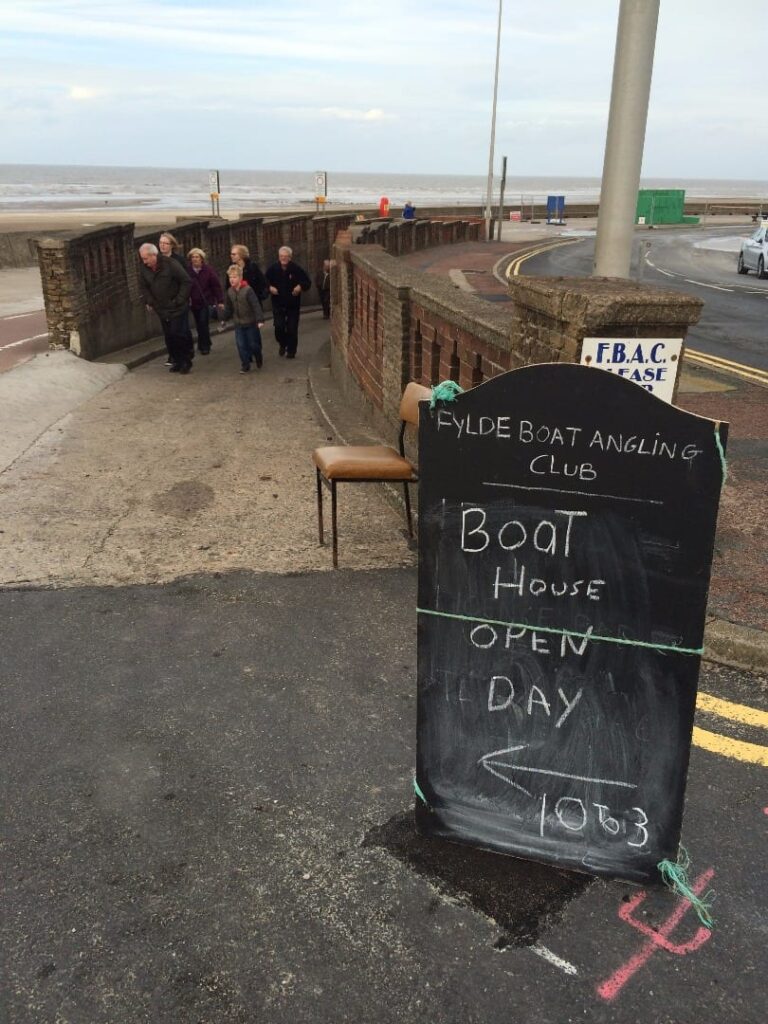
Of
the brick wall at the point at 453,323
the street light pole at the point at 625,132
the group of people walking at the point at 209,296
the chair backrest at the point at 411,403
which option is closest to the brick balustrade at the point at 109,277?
the brick wall at the point at 453,323

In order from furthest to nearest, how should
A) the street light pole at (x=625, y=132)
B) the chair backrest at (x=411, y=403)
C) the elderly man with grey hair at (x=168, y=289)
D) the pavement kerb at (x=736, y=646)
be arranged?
the elderly man with grey hair at (x=168, y=289), the chair backrest at (x=411, y=403), the street light pole at (x=625, y=132), the pavement kerb at (x=736, y=646)

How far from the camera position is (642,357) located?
3.75 m

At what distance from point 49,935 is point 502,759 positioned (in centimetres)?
165

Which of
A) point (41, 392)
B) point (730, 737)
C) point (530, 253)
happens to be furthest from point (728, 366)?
point (530, 253)

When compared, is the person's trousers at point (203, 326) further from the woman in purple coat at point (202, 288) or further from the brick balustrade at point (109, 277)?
the brick balustrade at point (109, 277)

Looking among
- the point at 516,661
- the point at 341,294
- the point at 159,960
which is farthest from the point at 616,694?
the point at 341,294

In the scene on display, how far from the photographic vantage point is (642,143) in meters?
5.81

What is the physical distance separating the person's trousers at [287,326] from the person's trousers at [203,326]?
3.78ft

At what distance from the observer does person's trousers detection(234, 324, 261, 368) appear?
12305 millimetres

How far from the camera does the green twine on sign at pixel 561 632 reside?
8.70 feet

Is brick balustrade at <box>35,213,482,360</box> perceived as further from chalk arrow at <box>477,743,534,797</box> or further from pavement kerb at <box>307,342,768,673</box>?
chalk arrow at <box>477,743,534,797</box>

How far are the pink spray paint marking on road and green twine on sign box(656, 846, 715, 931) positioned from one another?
23 millimetres

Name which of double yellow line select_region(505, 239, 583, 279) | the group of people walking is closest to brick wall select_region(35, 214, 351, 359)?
the group of people walking

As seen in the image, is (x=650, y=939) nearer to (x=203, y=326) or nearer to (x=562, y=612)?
(x=562, y=612)
